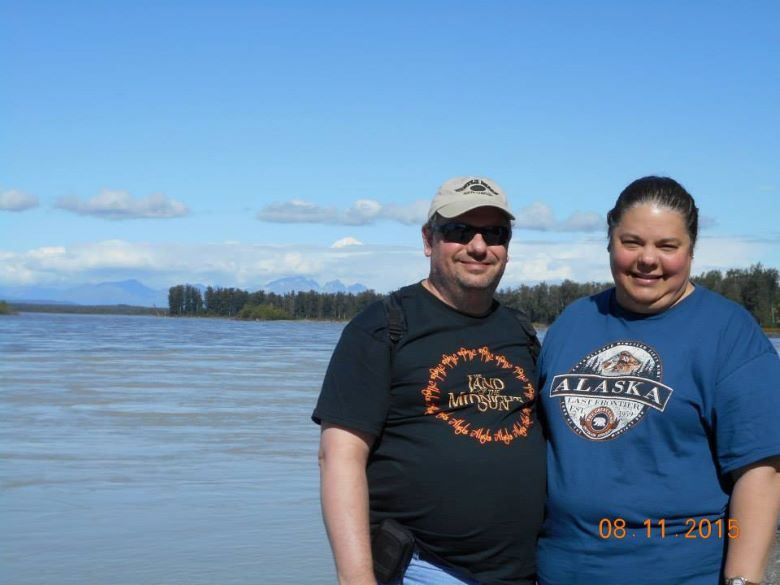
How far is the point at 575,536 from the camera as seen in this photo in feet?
10.5

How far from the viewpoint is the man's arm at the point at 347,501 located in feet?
10.4

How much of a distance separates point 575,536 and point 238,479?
25.9 feet

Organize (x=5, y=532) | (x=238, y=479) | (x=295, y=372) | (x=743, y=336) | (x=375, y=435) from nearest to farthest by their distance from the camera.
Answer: (x=743, y=336)
(x=375, y=435)
(x=5, y=532)
(x=238, y=479)
(x=295, y=372)

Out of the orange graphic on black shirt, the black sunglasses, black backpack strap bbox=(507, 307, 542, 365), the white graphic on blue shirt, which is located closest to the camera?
the white graphic on blue shirt

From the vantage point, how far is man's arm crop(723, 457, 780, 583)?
3.04 meters

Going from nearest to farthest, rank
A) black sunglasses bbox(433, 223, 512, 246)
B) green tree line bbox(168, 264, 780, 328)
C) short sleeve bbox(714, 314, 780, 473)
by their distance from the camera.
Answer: short sleeve bbox(714, 314, 780, 473) → black sunglasses bbox(433, 223, 512, 246) → green tree line bbox(168, 264, 780, 328)

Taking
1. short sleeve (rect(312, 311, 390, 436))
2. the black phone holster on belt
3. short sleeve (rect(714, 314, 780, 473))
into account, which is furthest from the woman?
short sleeve (rect(312, 311, 390, 436))

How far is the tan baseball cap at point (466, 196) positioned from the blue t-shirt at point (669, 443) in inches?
25.7

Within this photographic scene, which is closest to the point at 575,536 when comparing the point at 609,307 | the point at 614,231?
the point at 609,307

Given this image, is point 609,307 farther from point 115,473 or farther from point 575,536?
point 115,473

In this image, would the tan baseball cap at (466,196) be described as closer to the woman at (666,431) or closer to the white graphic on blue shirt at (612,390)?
the woman at (666,431)
